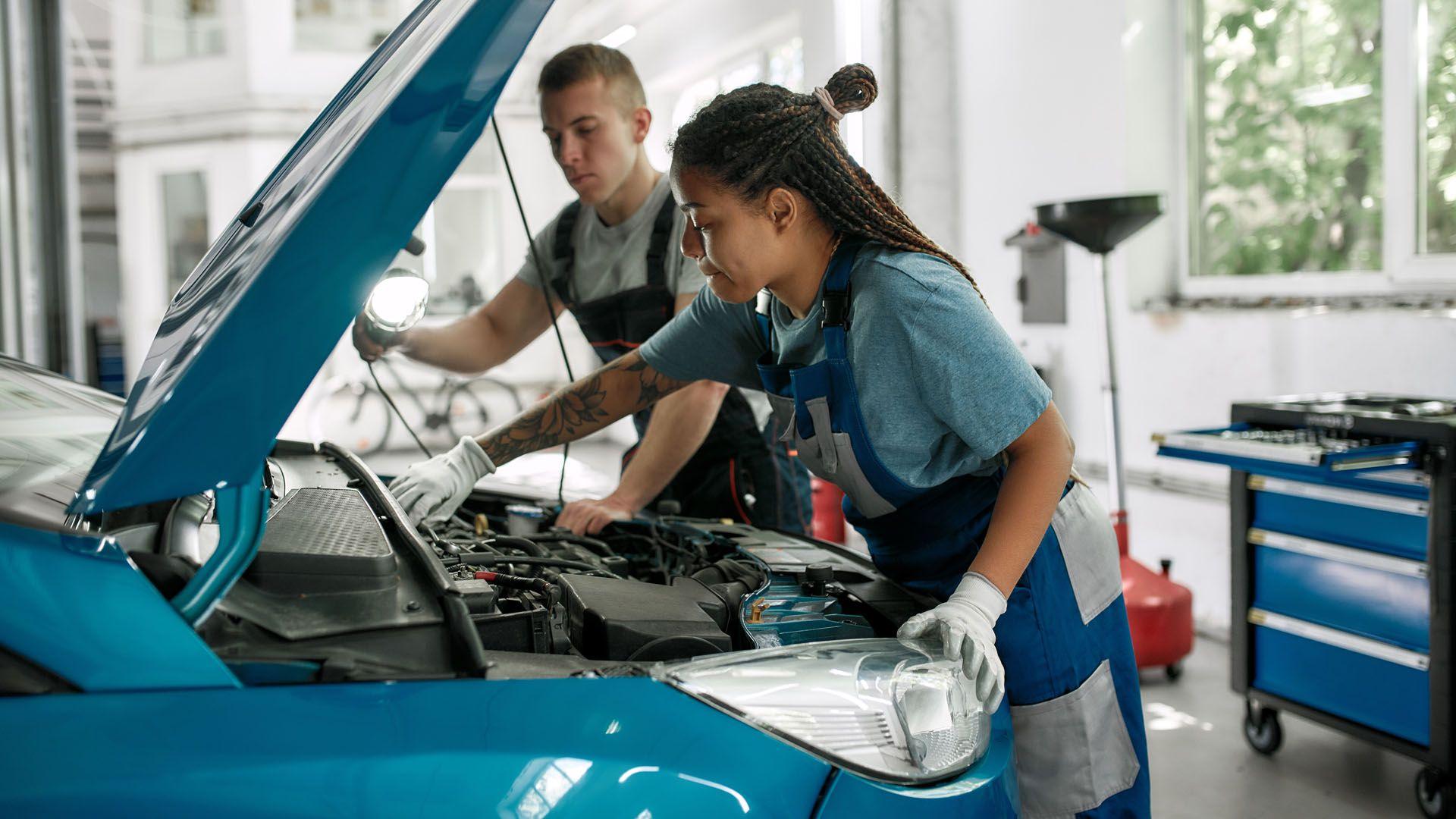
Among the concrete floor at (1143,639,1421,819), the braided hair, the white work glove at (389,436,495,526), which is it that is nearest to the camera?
the braided hair

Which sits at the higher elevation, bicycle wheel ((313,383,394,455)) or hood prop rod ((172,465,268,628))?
hood prop rod ((172,465,268,628))

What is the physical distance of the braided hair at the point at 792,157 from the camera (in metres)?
1.34

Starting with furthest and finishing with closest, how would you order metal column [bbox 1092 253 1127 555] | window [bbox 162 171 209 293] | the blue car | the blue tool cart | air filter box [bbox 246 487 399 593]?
window [bbox 162 171 209 293] < metal column [bbox 1092 253 1127 555] < the blue tool cart < air filter box [bbox 246 487 399 593] < the blue car

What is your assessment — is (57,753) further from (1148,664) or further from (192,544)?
(1148,664)

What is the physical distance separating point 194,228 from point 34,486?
22.1 feet

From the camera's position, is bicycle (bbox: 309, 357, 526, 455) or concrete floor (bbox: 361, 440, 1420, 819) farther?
bicycle (bbox: 309, 357, 526, 455)

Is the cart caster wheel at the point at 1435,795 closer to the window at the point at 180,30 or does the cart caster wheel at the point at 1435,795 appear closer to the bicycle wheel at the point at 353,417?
the bicycle wheel at the point at 353,417

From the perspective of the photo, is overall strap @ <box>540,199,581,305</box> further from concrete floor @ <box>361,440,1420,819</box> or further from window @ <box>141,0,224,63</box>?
window @ <box>141,0,224,63</box>

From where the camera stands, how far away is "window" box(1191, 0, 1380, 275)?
12.0ft

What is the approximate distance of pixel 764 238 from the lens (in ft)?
4.50

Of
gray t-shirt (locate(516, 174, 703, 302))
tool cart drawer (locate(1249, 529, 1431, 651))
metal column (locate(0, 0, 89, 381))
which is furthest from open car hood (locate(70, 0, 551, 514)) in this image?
metal column (locate(0, 0, 89, 381))

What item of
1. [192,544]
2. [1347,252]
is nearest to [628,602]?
[192,544]

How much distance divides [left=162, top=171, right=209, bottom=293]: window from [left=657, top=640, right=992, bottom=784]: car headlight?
706 centimetres

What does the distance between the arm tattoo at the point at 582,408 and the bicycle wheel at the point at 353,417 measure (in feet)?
20.0
